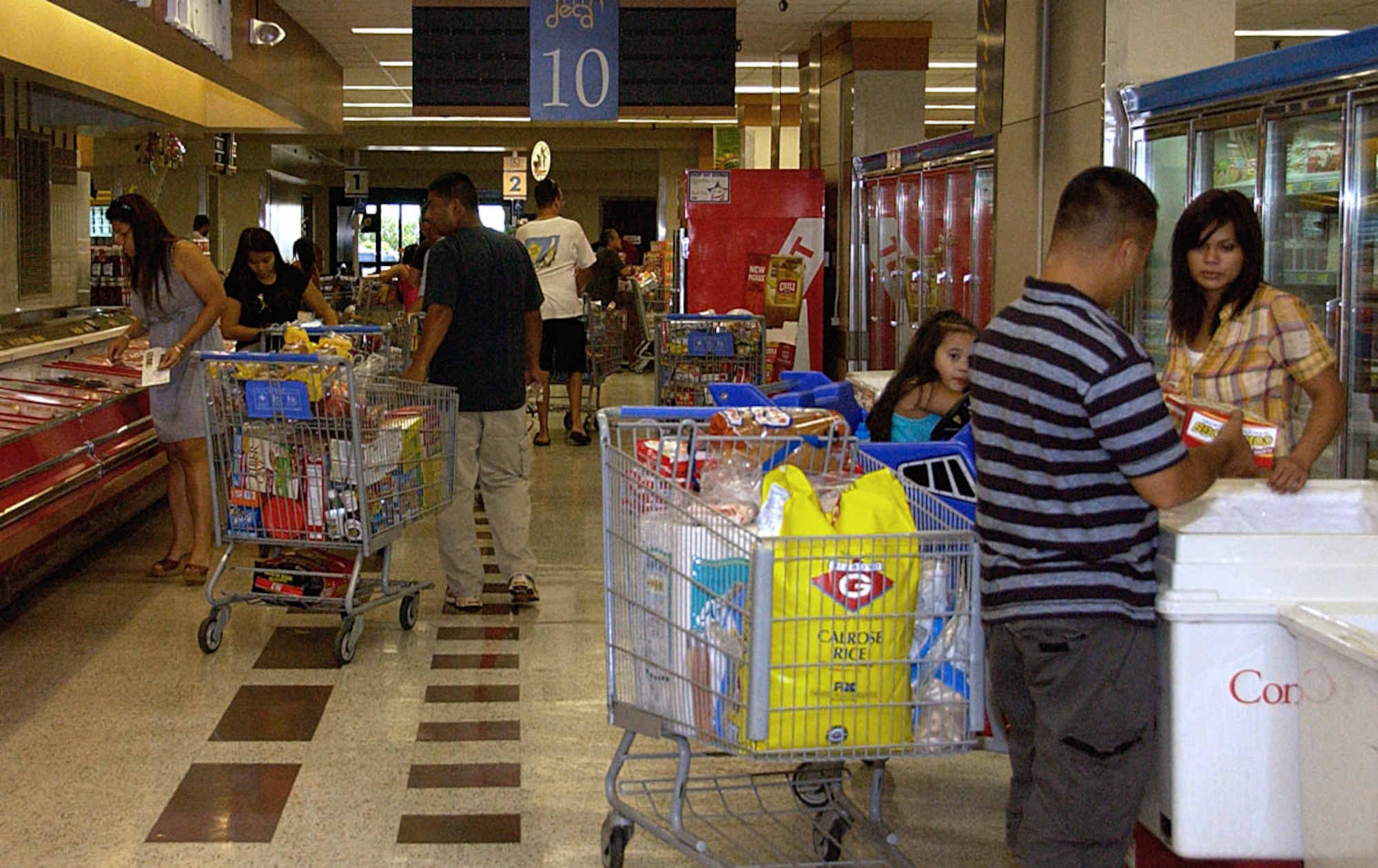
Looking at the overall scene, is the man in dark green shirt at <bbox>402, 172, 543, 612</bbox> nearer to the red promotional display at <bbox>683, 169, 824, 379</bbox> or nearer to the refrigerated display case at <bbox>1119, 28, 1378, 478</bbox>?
the refrigerated display case at <bbox>1119, 28, 1378, 478</bbox>

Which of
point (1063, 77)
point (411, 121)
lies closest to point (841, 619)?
point (1063, 77)

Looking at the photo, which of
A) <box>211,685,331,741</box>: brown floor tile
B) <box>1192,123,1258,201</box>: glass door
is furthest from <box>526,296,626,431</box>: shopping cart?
<box>1192,123,1258,201</box>: glass door

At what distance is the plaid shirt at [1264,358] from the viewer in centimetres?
362

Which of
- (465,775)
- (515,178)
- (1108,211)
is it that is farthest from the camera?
(515,178)

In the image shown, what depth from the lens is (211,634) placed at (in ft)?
16.8

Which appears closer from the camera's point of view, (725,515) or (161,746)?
(725,515)

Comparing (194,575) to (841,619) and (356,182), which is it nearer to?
(841,619)

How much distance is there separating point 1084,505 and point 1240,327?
5.10 feet

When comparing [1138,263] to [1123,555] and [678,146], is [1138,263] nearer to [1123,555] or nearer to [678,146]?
[1123,555]

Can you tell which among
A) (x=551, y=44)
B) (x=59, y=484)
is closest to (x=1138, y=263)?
(x=59, y=484)

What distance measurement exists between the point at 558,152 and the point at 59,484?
2557 cm

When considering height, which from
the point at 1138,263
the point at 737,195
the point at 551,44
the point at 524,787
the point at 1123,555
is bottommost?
the point at 524,787

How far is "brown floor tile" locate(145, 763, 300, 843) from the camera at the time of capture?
3.52 metres

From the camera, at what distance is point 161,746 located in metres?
4.13
